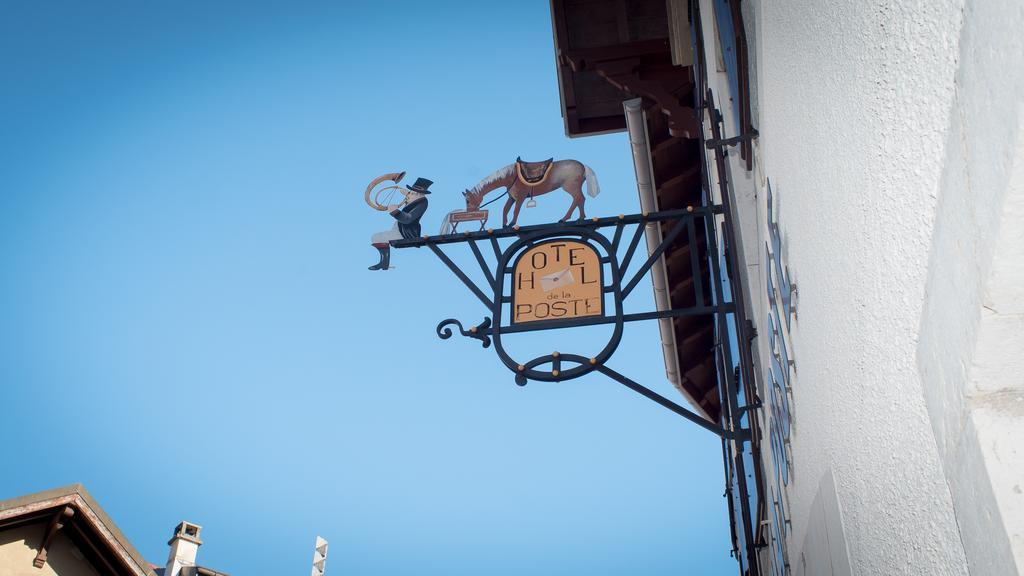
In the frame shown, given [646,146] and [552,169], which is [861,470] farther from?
[646,146]

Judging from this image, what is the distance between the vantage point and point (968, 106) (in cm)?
95

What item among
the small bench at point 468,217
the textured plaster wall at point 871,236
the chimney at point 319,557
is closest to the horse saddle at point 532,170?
the small bench at point 468,217

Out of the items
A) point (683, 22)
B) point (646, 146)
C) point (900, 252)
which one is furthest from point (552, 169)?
point (900, 252)

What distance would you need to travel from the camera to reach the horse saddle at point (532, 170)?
20.9ft

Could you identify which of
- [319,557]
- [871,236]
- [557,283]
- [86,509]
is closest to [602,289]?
[557,283]

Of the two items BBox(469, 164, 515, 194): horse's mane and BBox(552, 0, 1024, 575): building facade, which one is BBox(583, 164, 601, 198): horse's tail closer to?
BBox(469, 164, 515, 194): horse's mane

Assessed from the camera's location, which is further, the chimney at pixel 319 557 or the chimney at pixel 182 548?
the chimney at pixel 319 557

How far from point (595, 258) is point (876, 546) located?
3711 millimetres

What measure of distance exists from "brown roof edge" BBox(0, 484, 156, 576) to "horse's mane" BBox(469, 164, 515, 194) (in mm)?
5498

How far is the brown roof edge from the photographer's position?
28.3ft

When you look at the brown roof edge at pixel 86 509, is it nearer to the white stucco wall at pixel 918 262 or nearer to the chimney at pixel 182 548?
the chimney at pixel 182 548

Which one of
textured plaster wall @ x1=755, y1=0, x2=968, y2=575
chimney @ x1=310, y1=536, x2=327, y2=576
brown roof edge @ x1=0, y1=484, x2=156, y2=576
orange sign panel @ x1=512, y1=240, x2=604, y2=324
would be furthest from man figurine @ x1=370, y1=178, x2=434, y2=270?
chimney @ x1=310, y1=536, x2=327, y2=576

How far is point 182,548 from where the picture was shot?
1414cm

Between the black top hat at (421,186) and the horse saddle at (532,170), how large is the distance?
0.68 meters
